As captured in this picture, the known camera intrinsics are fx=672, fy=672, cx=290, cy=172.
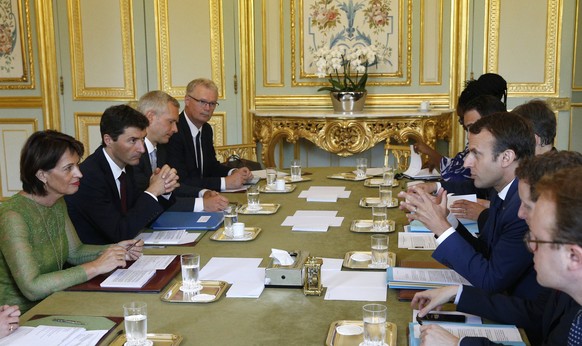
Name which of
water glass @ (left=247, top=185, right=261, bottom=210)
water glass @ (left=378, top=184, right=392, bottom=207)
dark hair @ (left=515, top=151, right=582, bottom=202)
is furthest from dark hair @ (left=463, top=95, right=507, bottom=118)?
dark hair @ (left=515, top=151, right=582, bottom=202)

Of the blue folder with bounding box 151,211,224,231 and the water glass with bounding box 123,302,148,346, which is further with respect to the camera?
the blue folder with bounding box 151,211,224,231

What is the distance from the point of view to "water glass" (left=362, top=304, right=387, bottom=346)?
1650mm

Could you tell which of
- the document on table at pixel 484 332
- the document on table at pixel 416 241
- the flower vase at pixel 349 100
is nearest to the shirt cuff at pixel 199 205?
the document on table at pixel 416 241

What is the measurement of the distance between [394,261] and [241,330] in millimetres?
775

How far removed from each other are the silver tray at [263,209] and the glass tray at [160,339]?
147 cm

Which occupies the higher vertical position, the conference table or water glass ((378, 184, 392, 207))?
water glass ((378, 184, 392, 207))

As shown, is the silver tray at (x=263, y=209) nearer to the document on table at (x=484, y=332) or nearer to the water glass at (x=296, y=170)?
the water glass at (x=296, y=170)

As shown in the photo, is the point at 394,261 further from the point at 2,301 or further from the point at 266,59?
the point at 266,59

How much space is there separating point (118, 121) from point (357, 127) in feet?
9.92

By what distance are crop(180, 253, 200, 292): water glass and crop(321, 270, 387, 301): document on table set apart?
16.0 inches

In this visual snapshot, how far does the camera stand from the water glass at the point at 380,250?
2.35 metres

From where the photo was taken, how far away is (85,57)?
645 cm

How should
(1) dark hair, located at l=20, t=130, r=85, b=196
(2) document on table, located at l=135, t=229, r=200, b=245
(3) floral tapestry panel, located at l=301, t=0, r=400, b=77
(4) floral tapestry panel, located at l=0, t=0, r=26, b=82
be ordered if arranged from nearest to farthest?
(1) dark hair, located at l=20, t=130, r=85, b=196 → (2) document on table, located at l=135, t=229, r=200, b=245 → (3) floral tapestry panel, located at l=301, t=0, r=400, b=77 → (4) floral tapestry panel, located at l=0, t=0, r=26, b=82

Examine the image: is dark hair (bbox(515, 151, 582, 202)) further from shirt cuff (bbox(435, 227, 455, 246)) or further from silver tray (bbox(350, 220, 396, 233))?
silver tray (bbox(350, 220, 396, 233))
